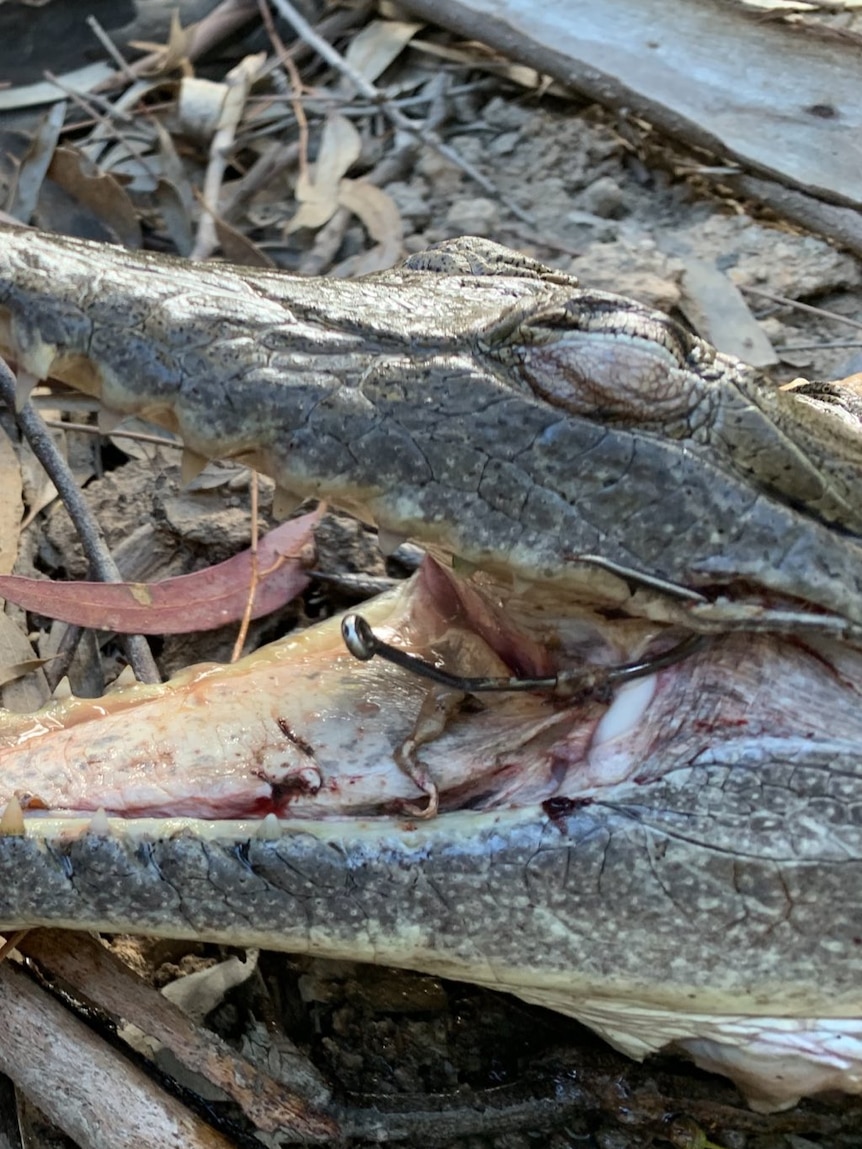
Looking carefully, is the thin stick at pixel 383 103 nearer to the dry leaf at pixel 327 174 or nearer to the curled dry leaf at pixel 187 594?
the dry leaf at pixel 327 174

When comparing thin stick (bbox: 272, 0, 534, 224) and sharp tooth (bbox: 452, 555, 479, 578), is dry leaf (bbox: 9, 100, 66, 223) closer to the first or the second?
thin stick (bbox: 272, 0, 534, 224)

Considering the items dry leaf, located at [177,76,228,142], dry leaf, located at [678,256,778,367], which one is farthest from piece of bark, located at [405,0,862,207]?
dry leaf, located at [177,76,228,142]

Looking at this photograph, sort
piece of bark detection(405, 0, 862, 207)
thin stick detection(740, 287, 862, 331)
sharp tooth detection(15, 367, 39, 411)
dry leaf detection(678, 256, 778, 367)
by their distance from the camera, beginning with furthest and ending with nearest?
piece of bark detection(405, 0, 862, 207) < dry leaf detection(678, 256, 778, 367) < thin stick detection(740, 287, 862, 331) < sharp tooth detection(15, 367, 39, 411)

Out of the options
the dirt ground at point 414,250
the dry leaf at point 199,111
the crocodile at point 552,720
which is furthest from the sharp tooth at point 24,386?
the dry leaf at point 199,111

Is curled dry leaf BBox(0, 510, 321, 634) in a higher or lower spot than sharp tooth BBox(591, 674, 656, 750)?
lower

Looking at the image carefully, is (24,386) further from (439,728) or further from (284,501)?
(439,728)
